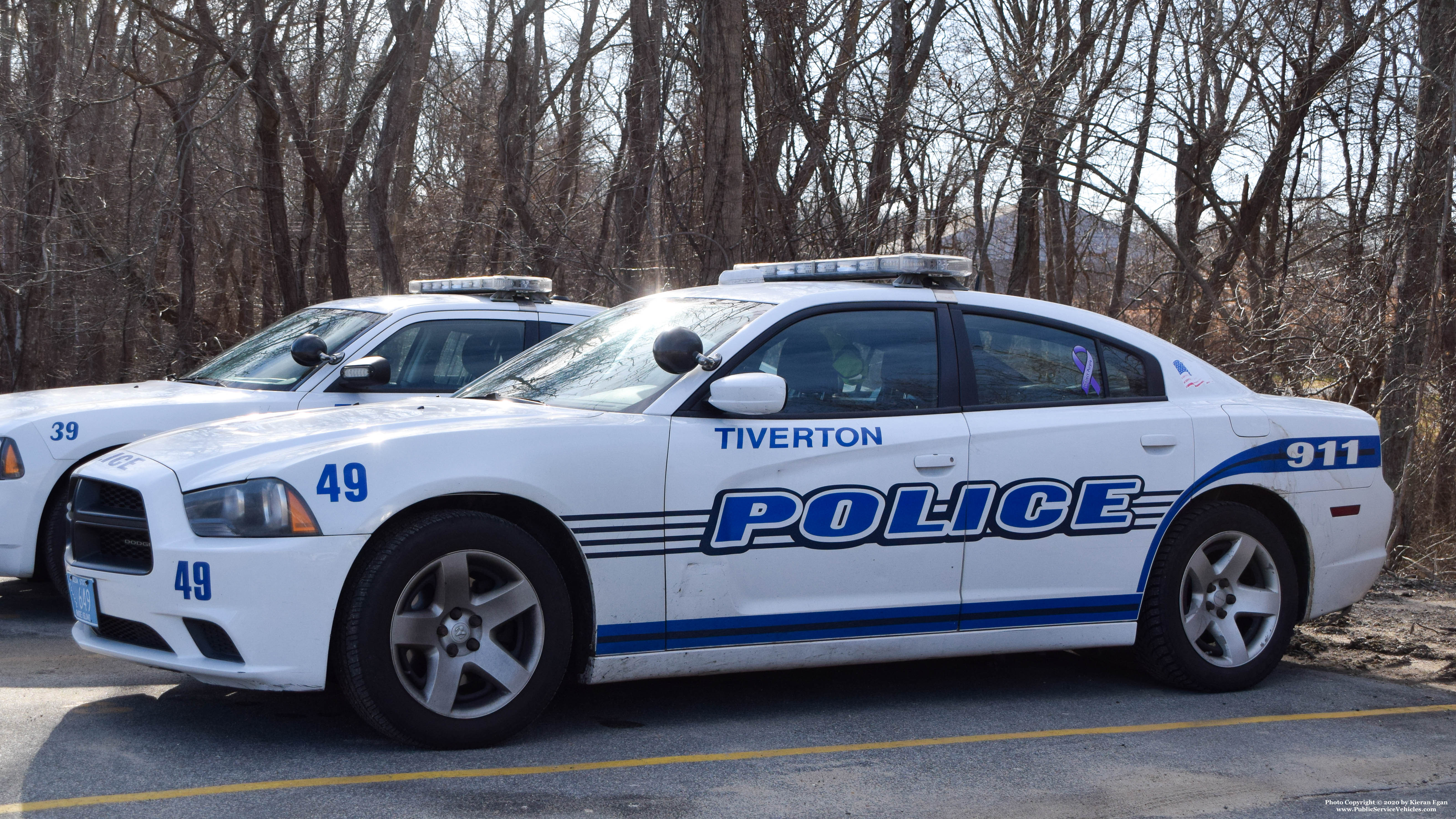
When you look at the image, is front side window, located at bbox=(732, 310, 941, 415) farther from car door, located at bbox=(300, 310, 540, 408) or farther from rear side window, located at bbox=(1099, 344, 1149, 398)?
car door, located at bbox=(300, 310, 540, 408)

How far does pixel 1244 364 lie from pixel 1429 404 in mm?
1355

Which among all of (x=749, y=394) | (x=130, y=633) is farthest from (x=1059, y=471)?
(x=130, y=633)

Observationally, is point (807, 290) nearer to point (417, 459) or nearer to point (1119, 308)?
point (417, 459)

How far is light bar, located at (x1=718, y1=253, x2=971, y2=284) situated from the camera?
534 centimetres

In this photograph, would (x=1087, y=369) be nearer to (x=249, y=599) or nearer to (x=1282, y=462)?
(x=1282, y=462)

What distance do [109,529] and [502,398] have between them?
4.74 ft

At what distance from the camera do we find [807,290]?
5.19m

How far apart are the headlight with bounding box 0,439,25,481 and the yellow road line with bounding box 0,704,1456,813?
2.92 metres

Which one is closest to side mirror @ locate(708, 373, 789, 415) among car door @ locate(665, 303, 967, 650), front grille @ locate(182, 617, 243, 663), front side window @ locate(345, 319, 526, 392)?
car door @ locate(665, 303, 967, 650)

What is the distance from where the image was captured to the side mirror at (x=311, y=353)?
6977mm

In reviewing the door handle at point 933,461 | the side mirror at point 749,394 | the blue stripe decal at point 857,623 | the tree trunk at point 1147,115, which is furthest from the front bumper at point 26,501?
the tree trunk at point 1147,115

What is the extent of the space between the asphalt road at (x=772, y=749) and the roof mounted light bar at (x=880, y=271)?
66.3 inches

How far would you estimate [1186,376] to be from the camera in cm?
556

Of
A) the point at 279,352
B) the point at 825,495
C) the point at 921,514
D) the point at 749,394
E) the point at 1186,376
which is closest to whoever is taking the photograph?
the point at 749,394
